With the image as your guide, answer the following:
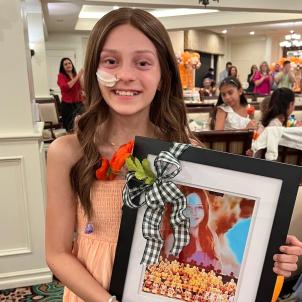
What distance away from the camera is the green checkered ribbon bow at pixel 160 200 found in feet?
2.18

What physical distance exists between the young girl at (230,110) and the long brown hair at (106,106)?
9.87 ft

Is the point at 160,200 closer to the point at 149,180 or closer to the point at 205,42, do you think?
the point at 149,180

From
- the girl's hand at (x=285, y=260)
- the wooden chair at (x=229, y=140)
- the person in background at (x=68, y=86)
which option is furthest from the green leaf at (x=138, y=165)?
the person in background at (x=68, y=86)

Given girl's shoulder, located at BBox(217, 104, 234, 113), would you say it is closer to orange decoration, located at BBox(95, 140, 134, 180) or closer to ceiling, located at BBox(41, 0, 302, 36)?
ceiling, located at BBox(41, 0, 302, 36)

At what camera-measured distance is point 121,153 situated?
786mm

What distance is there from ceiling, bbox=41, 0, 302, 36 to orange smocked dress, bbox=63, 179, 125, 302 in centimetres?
527

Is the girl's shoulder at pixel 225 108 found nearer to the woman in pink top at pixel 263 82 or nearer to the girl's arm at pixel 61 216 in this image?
the girl's arm at pixel 61 216

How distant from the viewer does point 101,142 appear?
890 mm

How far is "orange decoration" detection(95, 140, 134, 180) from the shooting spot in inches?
30.6

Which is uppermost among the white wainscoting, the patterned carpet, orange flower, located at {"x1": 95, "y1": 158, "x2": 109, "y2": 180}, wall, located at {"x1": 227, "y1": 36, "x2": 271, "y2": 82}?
wall, located at {"x1": 227, "y1": 36, "x2": 271, "y2": 82}

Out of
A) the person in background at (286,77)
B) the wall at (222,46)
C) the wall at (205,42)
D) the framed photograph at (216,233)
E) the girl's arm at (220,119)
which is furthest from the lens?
the wall at (205,42)

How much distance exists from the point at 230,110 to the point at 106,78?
332 cm

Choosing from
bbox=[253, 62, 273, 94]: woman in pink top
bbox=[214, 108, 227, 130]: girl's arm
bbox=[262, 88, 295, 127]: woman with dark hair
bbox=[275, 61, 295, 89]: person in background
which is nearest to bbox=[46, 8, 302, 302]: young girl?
bbox=[262, 88, 295, 127]: woman with dark hair

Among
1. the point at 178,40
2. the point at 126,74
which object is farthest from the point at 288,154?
the point at 178,40
